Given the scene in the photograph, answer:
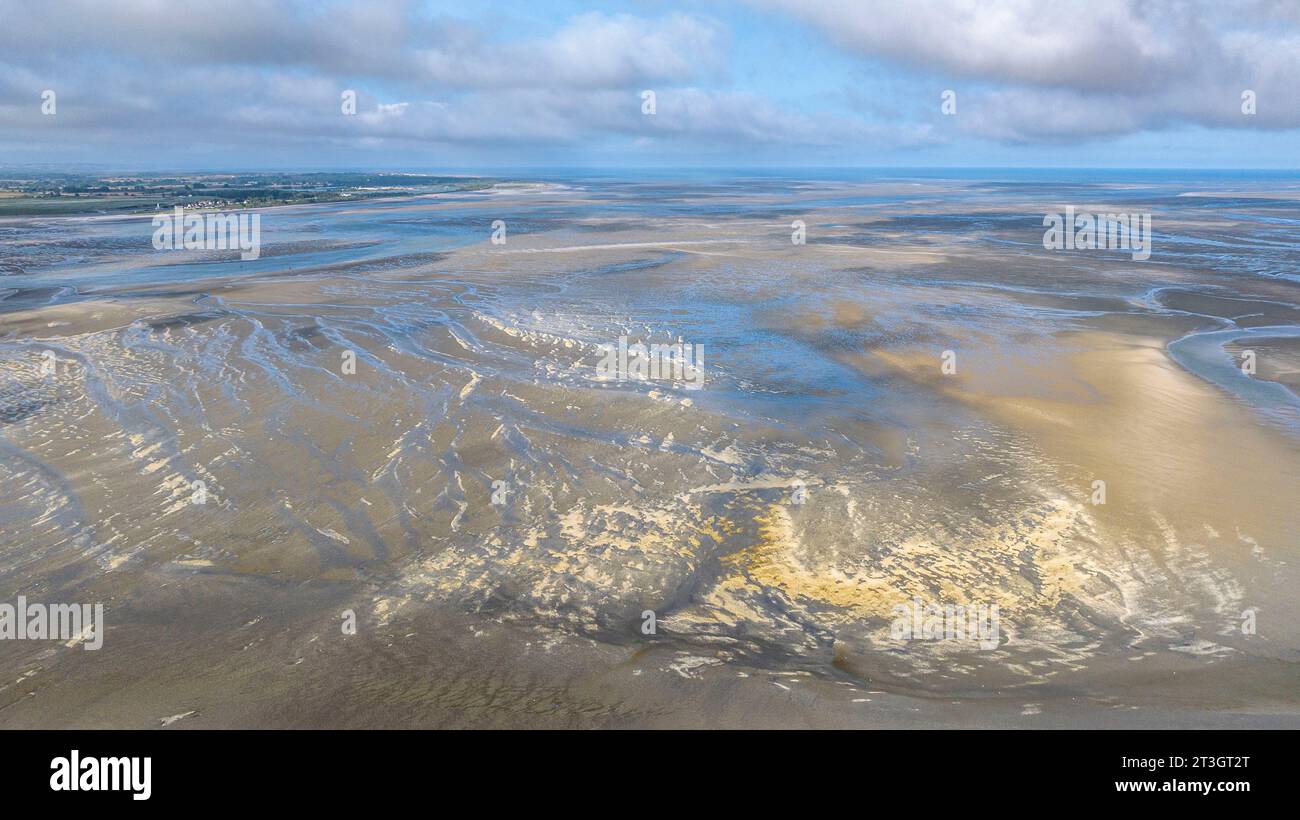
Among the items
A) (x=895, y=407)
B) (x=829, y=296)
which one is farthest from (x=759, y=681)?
(x=829, y=296)

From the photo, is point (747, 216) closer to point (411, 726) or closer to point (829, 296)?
point (829, 296)

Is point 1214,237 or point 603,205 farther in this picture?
point 603,205

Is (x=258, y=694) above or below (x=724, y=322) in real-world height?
below

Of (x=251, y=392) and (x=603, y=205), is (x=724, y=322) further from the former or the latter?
(x=603, y=205)
